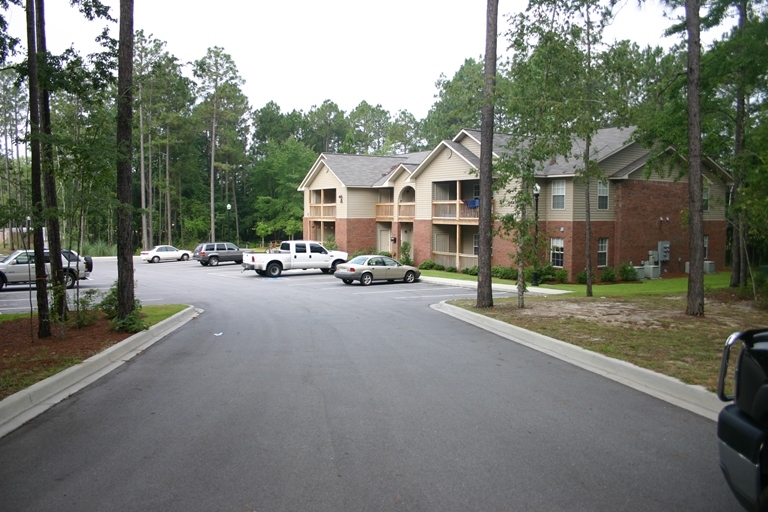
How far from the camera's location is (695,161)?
1520cm

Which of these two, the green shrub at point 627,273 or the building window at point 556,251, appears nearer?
the building window at point 556,251

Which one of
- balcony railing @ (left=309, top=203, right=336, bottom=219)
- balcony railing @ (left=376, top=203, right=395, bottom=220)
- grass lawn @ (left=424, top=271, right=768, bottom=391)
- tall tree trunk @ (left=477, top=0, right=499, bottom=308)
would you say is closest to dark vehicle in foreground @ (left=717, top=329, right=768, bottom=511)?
grass lawn @ (left=424, top=271, right=768, bottom=391)

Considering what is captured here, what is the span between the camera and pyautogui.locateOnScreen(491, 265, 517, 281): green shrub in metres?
34.2

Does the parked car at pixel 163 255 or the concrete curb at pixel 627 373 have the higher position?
the parked car at pixel 163 255

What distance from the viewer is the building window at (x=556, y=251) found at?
1313 inches

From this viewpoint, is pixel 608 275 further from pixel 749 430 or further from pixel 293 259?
pixel 749 430

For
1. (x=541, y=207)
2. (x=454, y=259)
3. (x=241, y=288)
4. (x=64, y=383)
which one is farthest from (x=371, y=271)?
(x=64, y=383)

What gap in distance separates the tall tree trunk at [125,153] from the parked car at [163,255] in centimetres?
3905

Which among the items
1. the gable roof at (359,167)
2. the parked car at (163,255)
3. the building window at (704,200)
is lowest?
the parked car at (163,255)

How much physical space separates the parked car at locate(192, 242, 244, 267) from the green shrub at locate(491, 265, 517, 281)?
21.2 meters

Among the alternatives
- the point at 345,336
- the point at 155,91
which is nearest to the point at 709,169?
the point at 345,336

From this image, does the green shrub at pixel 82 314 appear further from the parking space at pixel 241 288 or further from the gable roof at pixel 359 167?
the gable roof at pixel 359 167

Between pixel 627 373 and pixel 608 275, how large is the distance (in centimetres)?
2527

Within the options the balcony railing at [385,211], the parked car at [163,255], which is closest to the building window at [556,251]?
the balcony railing at [385,211]
